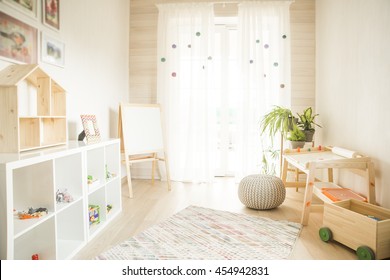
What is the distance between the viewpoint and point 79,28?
2.57 metres

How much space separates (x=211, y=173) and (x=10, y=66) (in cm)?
256

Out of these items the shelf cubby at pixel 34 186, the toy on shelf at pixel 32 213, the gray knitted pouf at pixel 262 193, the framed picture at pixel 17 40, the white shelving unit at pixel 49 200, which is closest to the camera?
the white shelving unit at pixel 49 200

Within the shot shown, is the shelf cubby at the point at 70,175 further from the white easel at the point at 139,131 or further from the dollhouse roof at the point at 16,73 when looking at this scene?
the white easel at the point at 139,131

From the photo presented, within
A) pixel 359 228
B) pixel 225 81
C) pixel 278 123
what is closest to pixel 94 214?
pixel 359 228

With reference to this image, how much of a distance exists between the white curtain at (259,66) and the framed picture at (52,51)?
217cm

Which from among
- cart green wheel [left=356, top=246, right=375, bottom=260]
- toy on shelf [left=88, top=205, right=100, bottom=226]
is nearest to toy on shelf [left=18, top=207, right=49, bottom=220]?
toy on shelf [left=88, top=205, right=100, bottom=226]

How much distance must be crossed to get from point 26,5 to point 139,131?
1.63 metres

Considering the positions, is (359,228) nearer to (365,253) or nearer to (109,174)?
(365,253)

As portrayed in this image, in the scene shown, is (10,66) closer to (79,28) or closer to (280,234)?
(79,28)

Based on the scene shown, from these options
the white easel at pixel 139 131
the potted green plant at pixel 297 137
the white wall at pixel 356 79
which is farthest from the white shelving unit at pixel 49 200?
the white wall at pixel 356 79

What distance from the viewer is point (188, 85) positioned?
3.77m

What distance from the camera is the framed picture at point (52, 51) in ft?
6.84

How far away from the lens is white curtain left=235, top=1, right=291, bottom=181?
3.61 m

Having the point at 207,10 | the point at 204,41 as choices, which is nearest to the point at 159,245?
the point at 204,41
